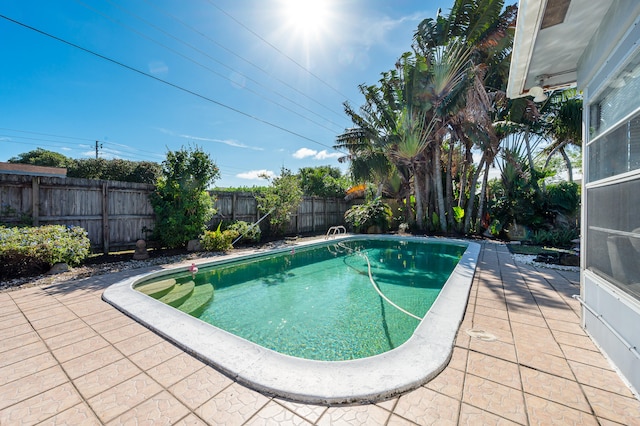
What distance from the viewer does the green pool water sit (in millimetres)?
3227

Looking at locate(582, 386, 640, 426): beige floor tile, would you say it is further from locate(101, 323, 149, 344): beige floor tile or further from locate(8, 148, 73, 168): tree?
locate(8, 148, 73, 168): tree

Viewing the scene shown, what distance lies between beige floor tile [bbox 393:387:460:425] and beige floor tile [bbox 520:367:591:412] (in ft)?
2.15

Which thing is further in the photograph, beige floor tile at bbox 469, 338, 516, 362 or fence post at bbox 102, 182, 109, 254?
fence post at bbox 102, 182, 109, 254

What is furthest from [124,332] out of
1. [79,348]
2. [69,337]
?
[69,337]

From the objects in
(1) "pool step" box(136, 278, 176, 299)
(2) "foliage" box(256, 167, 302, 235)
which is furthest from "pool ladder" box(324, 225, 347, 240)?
(1) "pool step" box(136, 278, 176, 299)

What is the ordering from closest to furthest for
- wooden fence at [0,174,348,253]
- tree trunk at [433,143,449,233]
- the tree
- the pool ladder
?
wooden fence at [0,174,348,253], the pool ladder, tree trunk at [433,143,449,233], the tree

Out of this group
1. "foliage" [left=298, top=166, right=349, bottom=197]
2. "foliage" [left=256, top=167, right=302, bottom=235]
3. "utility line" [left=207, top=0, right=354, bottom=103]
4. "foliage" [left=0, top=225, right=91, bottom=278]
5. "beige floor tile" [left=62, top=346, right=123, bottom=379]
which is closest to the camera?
"beige floor tile" [left=62, top=346, right=123, bottom=379]

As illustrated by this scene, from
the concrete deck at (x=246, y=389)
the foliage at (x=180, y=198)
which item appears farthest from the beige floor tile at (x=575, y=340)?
the foliage at (x=180, y=198)

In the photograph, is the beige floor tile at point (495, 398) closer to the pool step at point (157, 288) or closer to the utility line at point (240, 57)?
the pool step at point (157, 288)

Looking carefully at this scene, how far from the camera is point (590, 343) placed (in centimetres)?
247

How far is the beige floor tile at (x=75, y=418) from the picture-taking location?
154 cm

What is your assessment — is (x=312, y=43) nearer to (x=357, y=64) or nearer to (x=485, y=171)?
(x=357, y=64)

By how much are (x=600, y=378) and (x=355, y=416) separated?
6.58 ft

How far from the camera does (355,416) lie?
5.24 ft
